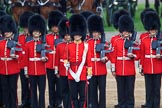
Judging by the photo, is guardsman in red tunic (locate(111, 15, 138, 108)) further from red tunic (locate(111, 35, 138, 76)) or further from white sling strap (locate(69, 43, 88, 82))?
white sling strap (locate(69, 43, 88, 82))

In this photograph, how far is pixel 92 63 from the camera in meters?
13.2

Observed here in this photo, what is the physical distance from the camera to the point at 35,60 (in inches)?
520

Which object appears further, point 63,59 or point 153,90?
point 153,90

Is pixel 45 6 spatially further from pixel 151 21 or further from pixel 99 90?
pixel 99 90

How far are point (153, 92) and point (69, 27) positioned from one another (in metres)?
1.66

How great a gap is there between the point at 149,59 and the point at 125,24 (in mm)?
643

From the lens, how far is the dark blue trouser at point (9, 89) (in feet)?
43.3

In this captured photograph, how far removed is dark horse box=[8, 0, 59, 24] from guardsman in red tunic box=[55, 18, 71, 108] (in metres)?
5.95

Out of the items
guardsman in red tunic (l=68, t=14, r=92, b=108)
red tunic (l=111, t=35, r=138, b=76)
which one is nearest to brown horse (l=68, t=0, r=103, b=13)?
red tunic (l=111, t=35, r=138, b=76)

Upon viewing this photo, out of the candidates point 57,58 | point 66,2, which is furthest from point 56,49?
point 66,2

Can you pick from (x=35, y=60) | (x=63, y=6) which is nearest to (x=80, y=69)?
(x=35, y=60)

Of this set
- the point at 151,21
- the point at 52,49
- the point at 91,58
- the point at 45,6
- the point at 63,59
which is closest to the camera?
the point at 91,58

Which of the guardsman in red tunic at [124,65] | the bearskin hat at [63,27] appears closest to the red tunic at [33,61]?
the bearskin hat at [63,27]

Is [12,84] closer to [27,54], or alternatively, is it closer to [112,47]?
[27,54]
